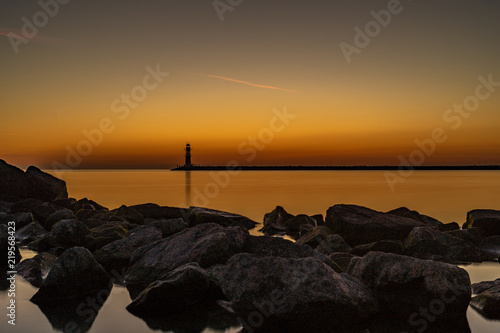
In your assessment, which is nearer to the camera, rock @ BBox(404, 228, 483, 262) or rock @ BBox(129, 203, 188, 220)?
rock @ BBox(404, 228, 483, 262)

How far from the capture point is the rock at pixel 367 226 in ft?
43.9

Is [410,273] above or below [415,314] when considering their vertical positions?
above

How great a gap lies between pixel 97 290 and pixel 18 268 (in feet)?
8.13

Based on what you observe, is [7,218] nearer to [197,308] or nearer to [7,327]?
[7,327]

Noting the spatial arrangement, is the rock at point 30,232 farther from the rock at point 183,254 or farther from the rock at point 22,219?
the rock at point 183,254

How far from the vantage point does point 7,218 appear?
1497cm

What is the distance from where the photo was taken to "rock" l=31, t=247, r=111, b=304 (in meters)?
7.91

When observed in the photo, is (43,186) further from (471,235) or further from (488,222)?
(488,222)

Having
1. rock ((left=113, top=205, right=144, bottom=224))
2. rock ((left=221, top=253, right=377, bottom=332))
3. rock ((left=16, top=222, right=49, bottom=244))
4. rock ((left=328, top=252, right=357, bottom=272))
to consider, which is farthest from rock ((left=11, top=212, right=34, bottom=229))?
rock ((left=221, top=253, right=377, bottom=332))

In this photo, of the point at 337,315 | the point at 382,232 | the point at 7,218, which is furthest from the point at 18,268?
the point at 382,232

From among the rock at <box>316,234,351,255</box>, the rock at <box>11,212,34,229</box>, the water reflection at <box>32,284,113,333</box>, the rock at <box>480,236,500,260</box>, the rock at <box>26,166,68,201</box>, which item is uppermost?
the rock at <box>26,166,68,201</box>

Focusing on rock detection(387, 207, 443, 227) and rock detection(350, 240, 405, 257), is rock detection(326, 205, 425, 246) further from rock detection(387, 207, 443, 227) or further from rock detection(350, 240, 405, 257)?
rock detection(387, 207, 443, 227)

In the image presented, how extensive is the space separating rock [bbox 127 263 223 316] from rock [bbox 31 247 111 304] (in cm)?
138

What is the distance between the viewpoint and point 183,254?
9031 millimetres
